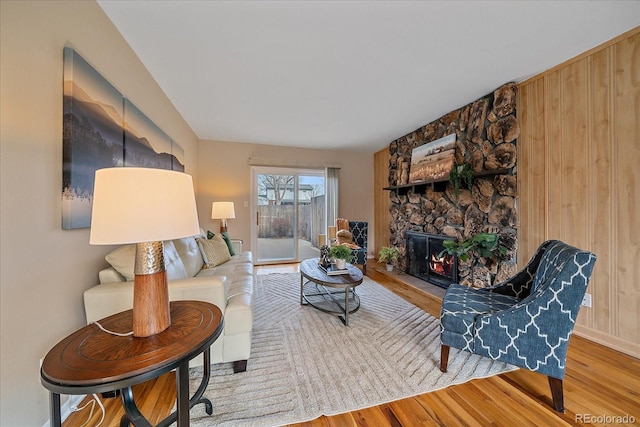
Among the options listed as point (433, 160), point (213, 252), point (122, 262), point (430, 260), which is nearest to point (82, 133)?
point (122, 262)

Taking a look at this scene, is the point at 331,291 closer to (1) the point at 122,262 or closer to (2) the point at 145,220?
(1) the point at 122,262

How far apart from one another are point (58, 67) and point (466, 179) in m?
3.62

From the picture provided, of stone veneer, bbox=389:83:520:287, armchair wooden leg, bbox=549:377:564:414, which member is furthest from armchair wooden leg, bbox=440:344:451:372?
stone veneer, bbox=389:83:520:287

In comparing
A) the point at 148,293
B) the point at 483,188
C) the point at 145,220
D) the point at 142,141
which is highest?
the point at 142,141

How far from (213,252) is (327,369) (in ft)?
6.09

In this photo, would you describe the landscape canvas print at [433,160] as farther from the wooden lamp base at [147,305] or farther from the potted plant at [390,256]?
the wooden lamp base at [147,305]

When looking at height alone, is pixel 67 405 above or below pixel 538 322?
below

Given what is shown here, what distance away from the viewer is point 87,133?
4.69 ft

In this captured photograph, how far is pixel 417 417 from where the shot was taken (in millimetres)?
1285

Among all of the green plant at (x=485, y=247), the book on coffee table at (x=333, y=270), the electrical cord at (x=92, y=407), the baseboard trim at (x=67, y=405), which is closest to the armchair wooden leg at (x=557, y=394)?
the green plant at (x=485, y=247)

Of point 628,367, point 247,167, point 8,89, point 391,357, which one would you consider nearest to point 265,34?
point 8,89

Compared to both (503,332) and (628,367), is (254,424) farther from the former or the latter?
(628,367)

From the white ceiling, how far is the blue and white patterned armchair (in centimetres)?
163

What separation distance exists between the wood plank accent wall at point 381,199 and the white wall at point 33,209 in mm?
4580
